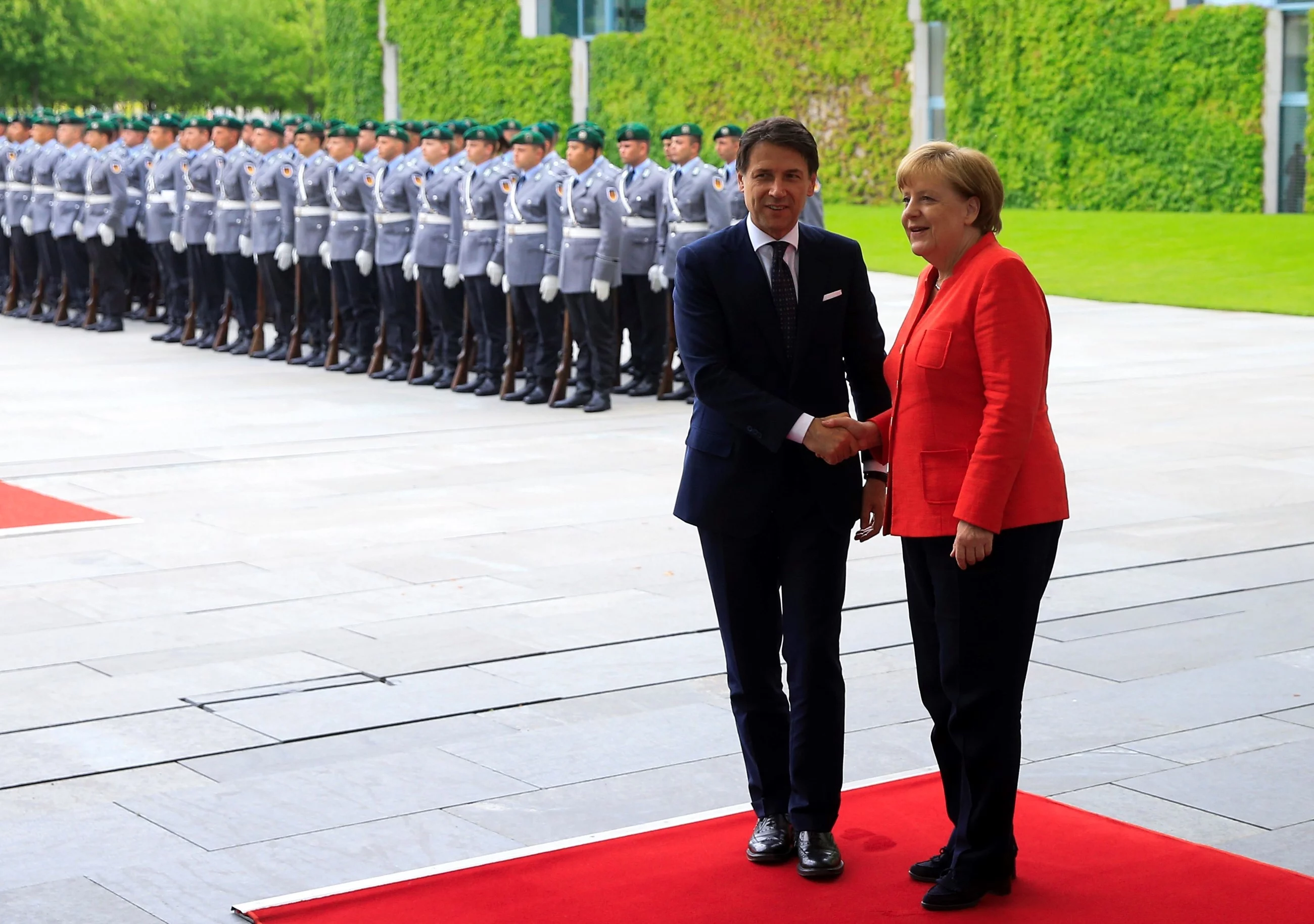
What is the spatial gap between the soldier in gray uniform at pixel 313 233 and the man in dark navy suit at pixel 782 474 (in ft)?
35.6

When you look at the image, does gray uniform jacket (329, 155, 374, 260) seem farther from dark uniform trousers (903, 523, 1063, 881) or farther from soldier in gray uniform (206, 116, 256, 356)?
dark uniform trousers (903, 523, 1063, 881)

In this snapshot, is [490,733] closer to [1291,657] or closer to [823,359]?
[823,359]

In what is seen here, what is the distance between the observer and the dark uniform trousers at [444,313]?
1377cm

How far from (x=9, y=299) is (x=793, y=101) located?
1523 cm

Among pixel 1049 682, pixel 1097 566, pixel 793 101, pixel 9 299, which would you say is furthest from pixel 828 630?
pixel 793 101

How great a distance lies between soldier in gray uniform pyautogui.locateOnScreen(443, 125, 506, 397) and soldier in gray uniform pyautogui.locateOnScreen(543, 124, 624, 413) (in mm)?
612

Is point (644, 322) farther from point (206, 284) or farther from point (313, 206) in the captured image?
point (206, 284)

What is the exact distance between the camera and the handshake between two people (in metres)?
4.09

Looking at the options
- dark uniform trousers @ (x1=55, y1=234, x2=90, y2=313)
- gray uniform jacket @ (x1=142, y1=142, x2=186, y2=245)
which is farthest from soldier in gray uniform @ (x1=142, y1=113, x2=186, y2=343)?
dark uniform trousers @ (x1=55, y1=234, x2=90, y2=313)

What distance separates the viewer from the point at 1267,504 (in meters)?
8.93

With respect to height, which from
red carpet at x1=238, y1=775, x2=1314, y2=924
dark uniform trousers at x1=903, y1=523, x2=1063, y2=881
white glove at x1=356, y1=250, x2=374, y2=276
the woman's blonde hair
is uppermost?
the woman's blonde hair

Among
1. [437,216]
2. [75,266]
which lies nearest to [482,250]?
[437,216]

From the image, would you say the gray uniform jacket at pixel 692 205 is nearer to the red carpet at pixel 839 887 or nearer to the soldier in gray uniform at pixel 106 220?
the soldier in gray uniform at pixel 106 220

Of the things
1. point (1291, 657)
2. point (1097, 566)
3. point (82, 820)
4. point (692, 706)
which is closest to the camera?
point (82, 820)
